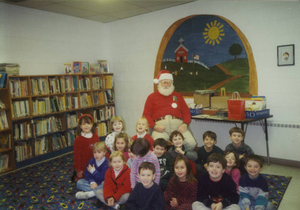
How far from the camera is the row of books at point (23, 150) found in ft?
13.7

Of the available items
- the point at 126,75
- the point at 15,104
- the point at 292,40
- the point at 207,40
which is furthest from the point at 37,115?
the point at 292,40

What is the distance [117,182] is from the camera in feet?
8.96

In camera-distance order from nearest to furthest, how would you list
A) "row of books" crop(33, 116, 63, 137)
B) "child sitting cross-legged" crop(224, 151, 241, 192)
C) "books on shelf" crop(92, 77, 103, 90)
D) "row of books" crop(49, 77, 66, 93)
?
"child sitting cross-legged" crop(224, 151, 241, 192), "row of books" crop(33, 116, 63, 137), "row of books" crop(49, 77, 66, 93), "books on shelf" crop(92, 77, 103, 90)

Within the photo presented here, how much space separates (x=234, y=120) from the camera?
358 cm

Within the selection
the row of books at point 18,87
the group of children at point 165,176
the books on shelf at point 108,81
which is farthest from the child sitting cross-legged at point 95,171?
the books on shelf at point 108,81

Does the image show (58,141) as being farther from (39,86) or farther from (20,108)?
(39,86)

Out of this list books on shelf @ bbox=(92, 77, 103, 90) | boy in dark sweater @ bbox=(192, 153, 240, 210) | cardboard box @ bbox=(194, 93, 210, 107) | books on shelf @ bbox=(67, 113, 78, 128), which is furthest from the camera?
books on shelf @ bbox=(92, 77, 103, 90)

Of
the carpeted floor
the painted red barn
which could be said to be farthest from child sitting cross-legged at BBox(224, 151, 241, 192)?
the painted red barn

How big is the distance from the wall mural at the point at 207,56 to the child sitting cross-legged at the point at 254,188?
1.93 m

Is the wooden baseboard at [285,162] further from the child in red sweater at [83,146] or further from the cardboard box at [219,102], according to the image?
the child in red sweater at [83,146]

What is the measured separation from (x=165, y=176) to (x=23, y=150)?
262cm

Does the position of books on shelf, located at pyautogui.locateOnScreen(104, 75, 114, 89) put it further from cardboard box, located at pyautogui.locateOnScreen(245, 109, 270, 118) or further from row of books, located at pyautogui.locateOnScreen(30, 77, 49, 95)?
cardboard box, located at pyautogui.locateOnScreen(245, 109, 270, 118)

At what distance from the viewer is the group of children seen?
232cm

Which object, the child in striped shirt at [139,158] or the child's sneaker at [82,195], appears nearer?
the child in striped shirt at [139,158]
